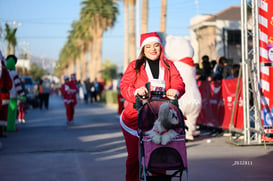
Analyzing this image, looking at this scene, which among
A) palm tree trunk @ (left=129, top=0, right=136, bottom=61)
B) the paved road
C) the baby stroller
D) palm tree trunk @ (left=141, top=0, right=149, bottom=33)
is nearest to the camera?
the baby stroller

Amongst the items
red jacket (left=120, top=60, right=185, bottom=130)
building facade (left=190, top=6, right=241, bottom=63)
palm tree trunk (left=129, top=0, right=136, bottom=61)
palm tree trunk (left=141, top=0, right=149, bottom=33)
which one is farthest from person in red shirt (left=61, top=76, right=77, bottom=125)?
building facade (left=190, top=6, right=241, bottom=63)

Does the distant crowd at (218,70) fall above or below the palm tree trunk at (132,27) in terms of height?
below

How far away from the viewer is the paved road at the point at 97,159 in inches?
272

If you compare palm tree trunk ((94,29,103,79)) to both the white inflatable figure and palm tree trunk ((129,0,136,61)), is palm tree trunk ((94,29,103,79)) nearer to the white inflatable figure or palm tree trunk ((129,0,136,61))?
palm tree trunk ((129,0,136,61))

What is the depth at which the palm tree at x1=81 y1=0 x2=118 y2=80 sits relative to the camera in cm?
5262

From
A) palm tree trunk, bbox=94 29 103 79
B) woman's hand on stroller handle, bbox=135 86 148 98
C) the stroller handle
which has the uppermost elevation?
palm tree trunk, bbox=94 29 103 79

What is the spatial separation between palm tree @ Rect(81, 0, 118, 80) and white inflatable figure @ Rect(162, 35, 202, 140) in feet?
138

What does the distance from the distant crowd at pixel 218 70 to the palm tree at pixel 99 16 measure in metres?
38.9

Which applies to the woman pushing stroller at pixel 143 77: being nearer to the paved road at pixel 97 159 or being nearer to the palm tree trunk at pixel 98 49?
the paved road at pixel 97 159

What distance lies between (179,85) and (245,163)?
322 cm

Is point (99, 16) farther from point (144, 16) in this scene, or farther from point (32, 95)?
point (144, 16)

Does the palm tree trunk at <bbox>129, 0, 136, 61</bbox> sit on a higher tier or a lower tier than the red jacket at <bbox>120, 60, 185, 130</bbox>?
higher

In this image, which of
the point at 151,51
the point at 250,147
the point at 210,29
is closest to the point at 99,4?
the point at 210,29

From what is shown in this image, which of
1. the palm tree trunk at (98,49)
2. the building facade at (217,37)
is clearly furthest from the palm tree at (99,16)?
the building facade at (217,37)
